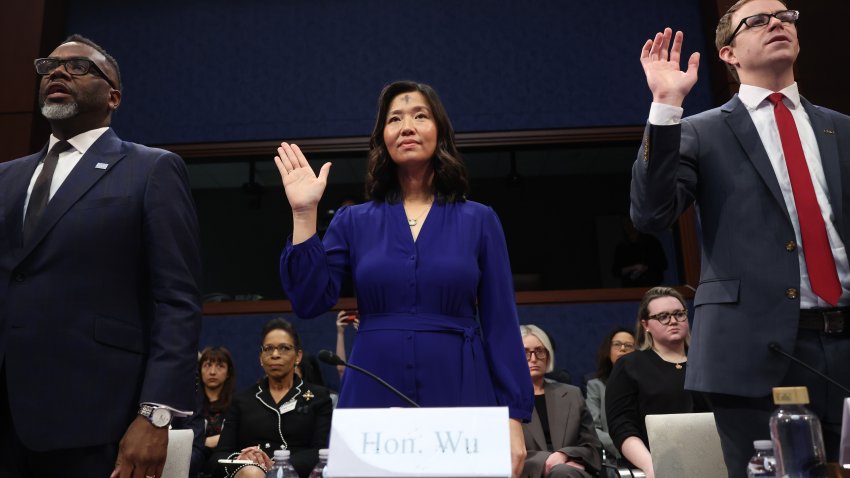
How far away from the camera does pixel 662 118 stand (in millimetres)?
1535

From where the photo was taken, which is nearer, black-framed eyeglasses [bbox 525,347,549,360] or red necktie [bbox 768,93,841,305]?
red necktie [bbox 768,93,841,305]

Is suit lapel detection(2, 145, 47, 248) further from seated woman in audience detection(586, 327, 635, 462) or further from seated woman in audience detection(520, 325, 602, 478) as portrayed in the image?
seated woman in audience detection(586, 327, 635, 462)

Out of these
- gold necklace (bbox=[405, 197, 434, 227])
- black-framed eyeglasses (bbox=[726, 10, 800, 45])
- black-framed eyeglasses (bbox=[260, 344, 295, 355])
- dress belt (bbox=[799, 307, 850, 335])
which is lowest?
dress belt (bbox=[799, 307, 850, 335])

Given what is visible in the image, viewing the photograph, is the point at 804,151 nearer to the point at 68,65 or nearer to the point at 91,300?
the point at 91,300

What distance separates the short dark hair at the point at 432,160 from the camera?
1.81m

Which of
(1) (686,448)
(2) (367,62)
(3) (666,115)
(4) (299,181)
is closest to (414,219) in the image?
(4) (299,181)

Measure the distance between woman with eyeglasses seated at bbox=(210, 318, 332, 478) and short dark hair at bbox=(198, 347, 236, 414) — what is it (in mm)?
571

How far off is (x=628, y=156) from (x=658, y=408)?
14.4ft

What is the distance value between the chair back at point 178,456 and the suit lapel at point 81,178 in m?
0.67

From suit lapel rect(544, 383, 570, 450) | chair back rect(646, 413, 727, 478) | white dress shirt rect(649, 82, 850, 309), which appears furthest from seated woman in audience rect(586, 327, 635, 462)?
white dress shirt rect(649, 82, 850, 309)

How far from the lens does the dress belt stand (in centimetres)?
145

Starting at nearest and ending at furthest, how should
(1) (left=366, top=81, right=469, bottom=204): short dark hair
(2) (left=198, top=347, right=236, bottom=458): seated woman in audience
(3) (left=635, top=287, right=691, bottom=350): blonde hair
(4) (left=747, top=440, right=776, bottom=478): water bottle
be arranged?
(4) (left=747, top=440, right=776, bottom=478): water bottle
(1) (left=366, top=81, right=469, bottom=204): short dark hair
(3) (left=635, top=287, right=691, bottom=350): blonde hair
(2) (left=198, top=347, right=236, bottom=458): seated woman in audience

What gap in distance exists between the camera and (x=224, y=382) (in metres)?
4.27

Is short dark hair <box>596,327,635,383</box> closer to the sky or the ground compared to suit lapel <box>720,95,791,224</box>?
closer to the ground
